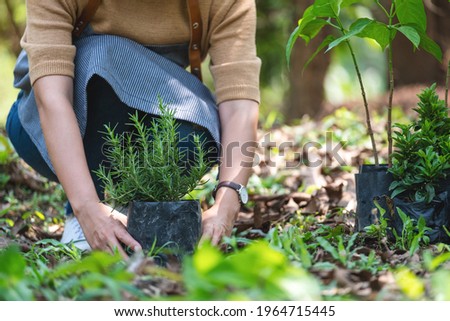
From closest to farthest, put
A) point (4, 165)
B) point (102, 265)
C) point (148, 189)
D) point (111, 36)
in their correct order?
point (102, 265), point (148, 189), point (111, 36), point (4, 165)

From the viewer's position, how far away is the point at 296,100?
5.92 meters

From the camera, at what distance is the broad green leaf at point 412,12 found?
1.69 m

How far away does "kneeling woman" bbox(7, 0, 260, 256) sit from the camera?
1.82 metres

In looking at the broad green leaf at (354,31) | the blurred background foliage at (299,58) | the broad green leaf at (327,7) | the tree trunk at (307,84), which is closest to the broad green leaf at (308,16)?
the broad green leaf at (327,7)

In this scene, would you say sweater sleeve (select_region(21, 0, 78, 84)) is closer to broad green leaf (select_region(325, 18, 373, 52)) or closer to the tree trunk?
broad green leaf (select_region(325, 18, 373, 52))

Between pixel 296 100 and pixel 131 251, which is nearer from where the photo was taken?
pixel 131 251

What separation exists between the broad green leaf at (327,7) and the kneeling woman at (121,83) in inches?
19.2

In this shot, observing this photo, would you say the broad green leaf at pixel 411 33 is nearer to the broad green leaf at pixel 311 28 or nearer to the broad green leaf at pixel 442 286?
the broad green leaf at pixel 311 28

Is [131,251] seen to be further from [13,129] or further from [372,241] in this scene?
[13,129]

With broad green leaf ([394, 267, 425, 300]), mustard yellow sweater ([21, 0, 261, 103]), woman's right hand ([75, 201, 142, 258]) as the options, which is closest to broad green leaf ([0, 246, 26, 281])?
woman's right hand ([75, 201, 142, 258])

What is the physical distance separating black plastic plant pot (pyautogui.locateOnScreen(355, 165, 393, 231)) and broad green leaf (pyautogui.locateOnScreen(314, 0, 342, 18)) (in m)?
0.46

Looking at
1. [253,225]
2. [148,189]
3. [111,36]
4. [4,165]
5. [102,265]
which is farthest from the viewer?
[4,165]

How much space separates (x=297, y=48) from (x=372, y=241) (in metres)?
4.12

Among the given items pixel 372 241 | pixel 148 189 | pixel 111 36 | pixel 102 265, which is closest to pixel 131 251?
pixel 148 189
